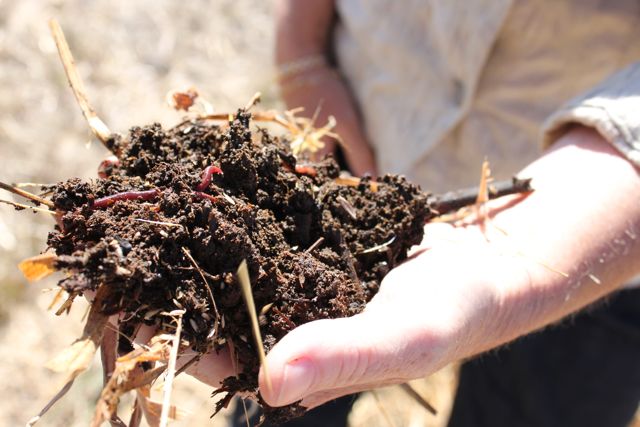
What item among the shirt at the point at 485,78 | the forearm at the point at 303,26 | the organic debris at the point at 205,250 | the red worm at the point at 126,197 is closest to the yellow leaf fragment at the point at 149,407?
the organic debris at the point at 205,250

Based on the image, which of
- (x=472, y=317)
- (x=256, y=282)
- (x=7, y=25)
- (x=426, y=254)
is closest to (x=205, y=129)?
(x=256, y=282)

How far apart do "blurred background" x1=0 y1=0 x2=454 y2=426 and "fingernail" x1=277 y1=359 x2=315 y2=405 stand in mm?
2565

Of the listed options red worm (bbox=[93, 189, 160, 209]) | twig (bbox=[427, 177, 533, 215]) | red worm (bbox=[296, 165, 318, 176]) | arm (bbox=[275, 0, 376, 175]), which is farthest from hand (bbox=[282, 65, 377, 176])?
red worm (bbox=[93, 189, 160, 209])

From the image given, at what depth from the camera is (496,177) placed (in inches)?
99.6

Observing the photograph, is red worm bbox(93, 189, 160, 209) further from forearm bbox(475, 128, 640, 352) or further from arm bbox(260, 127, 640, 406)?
forearm bbox(475, 128, 640, 352)

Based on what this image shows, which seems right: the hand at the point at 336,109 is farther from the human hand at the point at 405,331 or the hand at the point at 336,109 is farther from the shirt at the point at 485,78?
the human hand at the point at 405,331

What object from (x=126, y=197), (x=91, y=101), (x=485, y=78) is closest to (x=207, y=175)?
(x=126, y=197)

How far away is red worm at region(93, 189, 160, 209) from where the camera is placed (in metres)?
1.53

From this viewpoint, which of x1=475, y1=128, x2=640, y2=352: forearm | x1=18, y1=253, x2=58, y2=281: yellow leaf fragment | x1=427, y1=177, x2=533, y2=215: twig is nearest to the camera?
x1=18, y1=253, x2=58, y2=281: yellow leaf fragment

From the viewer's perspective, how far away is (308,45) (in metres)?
2.95

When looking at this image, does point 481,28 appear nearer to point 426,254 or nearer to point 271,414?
point 426,254

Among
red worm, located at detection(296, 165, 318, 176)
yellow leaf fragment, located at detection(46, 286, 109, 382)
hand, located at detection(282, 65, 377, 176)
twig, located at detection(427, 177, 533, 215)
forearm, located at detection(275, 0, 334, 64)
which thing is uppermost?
forearm, located at detection(275, 0, 334, 64)

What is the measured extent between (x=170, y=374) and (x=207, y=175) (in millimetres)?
524

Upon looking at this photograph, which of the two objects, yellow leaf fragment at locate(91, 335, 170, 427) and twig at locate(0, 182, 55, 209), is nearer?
yellow leaf fragment at locate(91, 335, 170, 427)
